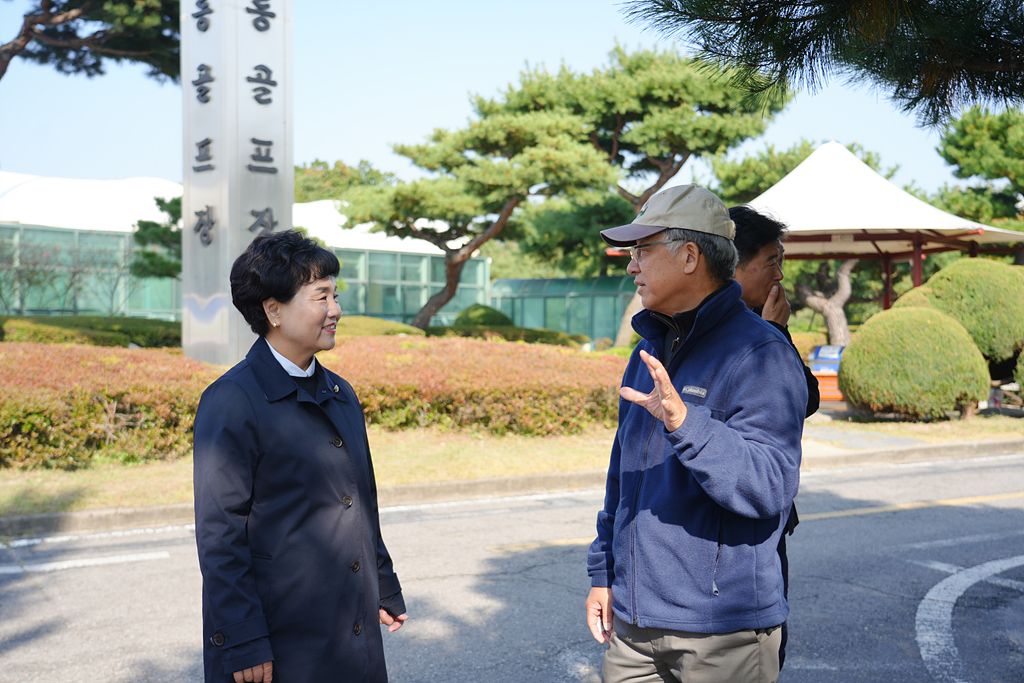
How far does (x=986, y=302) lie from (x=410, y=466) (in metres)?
9.45

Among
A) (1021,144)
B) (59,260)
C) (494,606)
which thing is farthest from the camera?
(59,260)

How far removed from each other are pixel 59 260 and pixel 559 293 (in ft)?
56.8

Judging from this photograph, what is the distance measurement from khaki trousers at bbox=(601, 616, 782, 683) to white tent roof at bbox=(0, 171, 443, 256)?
26.0 metres

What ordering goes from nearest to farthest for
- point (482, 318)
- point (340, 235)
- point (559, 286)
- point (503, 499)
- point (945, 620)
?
point (945, 620) < point (503, 499) < point (482, 318) < point (340, 235) < point (559, 286)

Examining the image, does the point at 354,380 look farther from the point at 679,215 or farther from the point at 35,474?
the point at 679,215

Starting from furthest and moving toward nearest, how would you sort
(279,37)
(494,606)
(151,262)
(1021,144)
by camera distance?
(1021,144) → (151,262) → (279,37) → (494,606)

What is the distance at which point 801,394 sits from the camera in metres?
1.92

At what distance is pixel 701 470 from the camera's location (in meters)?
1.76

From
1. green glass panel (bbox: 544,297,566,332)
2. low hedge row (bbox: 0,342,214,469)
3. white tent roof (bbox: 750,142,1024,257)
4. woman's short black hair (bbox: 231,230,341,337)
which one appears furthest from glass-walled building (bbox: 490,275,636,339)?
woman's short black hair (bbox: 231,230,341,337)

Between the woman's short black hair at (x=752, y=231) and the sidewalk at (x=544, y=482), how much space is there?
16.6 ft

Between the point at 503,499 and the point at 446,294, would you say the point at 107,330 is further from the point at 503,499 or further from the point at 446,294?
the point at 503,499

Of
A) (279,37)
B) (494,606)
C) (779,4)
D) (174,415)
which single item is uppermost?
(279,37)

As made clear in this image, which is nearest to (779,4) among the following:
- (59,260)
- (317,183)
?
(59,260)

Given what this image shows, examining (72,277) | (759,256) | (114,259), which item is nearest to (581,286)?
(114,259)
